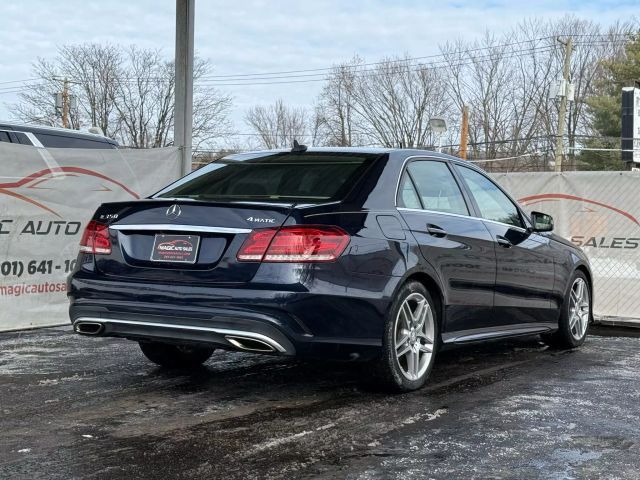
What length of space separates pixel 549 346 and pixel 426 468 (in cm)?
417

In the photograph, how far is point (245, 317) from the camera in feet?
15.0

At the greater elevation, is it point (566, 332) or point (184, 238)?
point (184, 238)

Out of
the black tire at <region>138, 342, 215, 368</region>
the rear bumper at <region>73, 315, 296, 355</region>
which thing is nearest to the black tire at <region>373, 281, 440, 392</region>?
the rear bumper at <region>73, 315, 296, 355</region>

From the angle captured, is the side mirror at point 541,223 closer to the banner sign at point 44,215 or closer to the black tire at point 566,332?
the black tire at point 566,332

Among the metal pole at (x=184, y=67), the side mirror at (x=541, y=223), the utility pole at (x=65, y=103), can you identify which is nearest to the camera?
the side mirror at (x=541, y=223)

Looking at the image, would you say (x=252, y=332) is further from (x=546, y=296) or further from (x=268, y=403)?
(x=546, y=296)

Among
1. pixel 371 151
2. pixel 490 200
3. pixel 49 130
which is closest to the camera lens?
pixel 371 151

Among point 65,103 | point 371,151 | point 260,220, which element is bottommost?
point 260,220

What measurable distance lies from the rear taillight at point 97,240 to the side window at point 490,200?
8.66 ft

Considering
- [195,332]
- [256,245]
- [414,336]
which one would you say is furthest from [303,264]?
[414,336]

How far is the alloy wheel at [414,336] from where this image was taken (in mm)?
5176

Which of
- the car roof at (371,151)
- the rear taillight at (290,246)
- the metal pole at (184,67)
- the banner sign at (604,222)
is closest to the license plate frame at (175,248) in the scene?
the rear taillight at (290,246)

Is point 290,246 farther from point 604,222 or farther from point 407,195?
point 604,222

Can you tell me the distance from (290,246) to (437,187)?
5.44 ft
